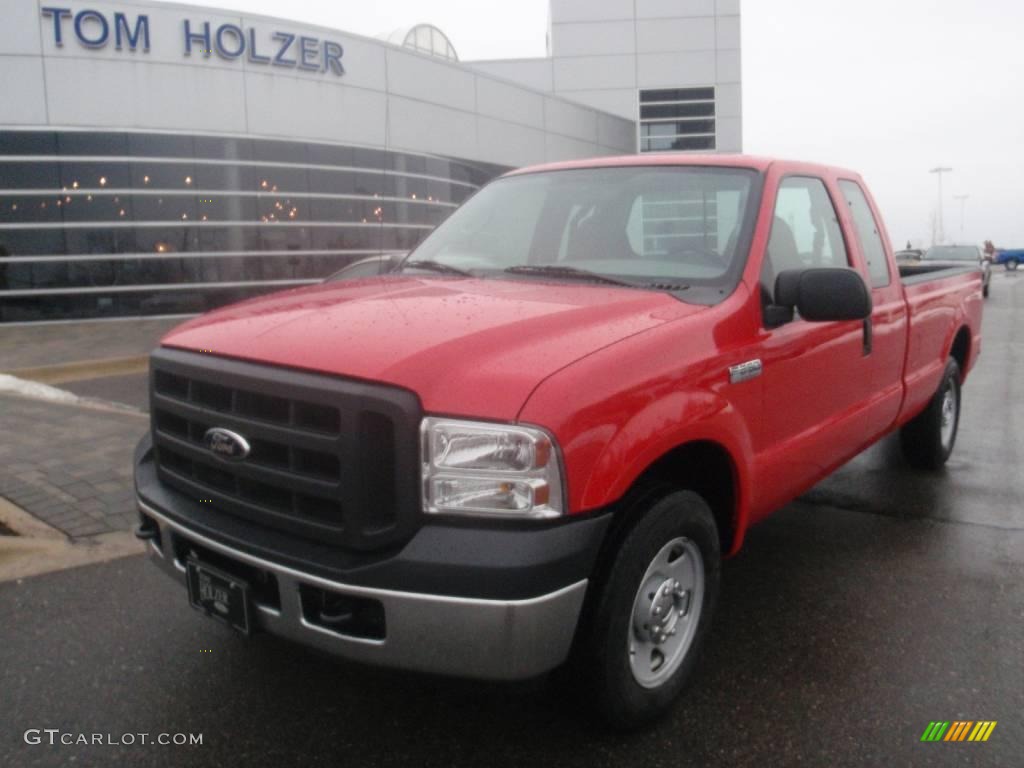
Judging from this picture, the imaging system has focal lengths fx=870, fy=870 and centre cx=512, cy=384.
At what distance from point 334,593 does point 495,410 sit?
2.19ft

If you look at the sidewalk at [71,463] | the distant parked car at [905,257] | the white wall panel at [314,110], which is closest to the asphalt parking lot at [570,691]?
the sidewalk at [71,463]

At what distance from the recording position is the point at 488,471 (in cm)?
229

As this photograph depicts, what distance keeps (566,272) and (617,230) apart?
39 centimetres

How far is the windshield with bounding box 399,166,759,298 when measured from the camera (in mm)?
3389

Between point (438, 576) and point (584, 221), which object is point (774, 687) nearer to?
point (438, 576)

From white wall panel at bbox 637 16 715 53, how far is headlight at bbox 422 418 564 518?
34.6 metres

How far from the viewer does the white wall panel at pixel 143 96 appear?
16203 mm

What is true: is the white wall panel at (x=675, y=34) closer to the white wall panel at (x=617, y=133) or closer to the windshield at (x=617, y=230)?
the white wall panel at (x=617, y=133)

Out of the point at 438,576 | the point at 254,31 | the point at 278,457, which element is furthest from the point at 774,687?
the point at 254,31

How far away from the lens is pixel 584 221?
379 centimetres

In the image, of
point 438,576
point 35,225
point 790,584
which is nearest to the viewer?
point 438,576

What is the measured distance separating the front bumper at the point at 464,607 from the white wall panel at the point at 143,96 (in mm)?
16751

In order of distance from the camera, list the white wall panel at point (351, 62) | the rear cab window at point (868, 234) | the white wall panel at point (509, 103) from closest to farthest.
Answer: the rear cab window at point (868, 234), the white wall panel at point (351, 62), the white wall panel at point (509, 103)

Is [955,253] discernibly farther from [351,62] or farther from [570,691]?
[570,691]
